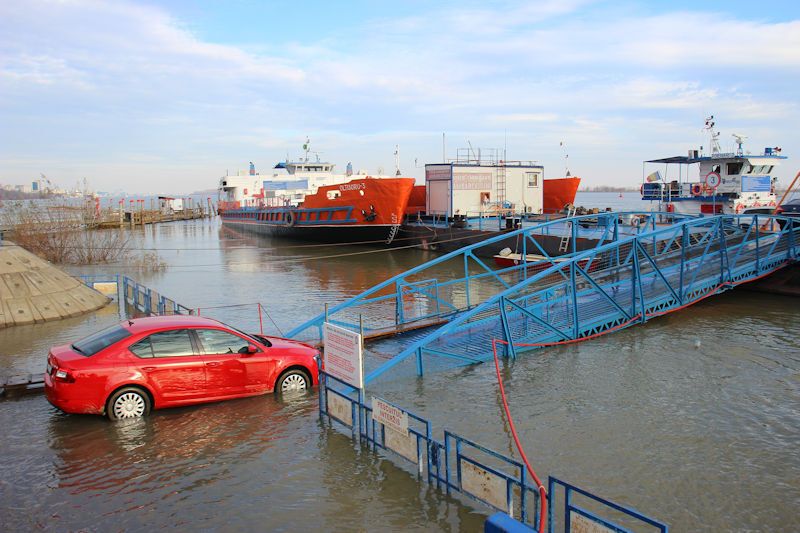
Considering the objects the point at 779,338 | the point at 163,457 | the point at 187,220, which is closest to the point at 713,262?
the point at 779,338

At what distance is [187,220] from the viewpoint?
85062 mm

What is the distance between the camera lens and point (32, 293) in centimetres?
1638

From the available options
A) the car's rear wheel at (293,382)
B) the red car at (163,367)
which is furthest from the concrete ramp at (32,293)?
the car's rear wheel at (293,382)

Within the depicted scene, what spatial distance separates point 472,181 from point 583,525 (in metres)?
34.6

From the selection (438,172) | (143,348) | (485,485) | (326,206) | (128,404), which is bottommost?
(485,485)

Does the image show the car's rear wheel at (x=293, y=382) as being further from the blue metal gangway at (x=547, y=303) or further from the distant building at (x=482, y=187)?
the distant building at (x=482, y=187)

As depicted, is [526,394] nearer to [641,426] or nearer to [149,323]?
[641,426]

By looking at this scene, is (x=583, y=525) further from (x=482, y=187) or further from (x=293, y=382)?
(x=482, y=187)

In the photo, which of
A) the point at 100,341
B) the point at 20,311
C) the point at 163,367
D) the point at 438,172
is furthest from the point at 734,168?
the point at 100,341

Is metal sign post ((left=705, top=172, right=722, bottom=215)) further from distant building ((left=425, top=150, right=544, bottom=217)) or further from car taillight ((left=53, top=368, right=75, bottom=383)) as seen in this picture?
car taillight ((left=53, top=368, right=75, bottom=383))

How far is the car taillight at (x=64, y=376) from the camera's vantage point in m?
8.09

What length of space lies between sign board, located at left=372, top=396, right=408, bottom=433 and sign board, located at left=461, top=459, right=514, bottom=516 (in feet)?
2.89

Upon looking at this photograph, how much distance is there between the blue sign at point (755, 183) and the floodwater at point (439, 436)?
21322 millimetres

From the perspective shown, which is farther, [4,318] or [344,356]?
[4,318]
